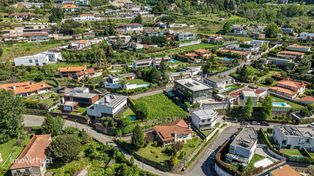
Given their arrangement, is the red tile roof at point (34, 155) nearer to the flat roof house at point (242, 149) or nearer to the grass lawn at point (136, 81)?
the flat roof house at point (242, 149)

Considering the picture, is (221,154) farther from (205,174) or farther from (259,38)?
(259,38)

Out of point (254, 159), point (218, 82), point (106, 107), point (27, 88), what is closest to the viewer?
point (254, 159)

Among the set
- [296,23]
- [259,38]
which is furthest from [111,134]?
[296,23]

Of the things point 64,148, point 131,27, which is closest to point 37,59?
point 131,27

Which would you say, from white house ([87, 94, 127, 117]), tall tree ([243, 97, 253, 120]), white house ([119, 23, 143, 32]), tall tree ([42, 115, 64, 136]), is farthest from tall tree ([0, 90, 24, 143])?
white house ([119, 23, 143, 32])

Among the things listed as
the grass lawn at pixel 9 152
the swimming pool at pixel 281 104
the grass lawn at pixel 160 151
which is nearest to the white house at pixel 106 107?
the grass lawn at pixel 160 151

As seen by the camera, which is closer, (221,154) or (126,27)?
(221,154)

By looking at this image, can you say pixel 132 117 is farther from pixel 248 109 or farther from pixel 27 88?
pixel 27 88
